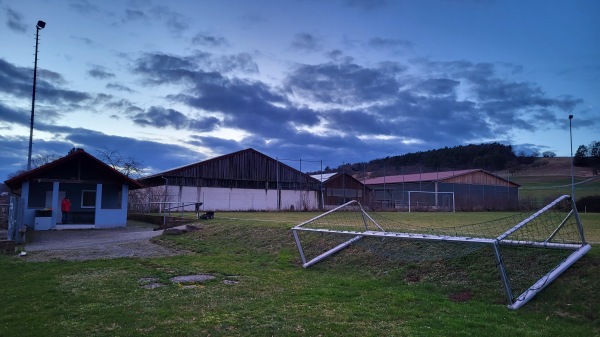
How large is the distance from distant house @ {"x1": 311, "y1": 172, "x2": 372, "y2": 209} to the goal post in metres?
4.68

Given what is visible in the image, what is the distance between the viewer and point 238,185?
42438 millimetres

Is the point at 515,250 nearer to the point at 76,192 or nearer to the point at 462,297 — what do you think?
the point at 462,297

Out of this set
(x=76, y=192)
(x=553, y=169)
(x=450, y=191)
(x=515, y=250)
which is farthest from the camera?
(x=553, y=169)

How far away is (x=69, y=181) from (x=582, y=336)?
2195cm

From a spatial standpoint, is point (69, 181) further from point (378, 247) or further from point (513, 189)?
point (513, 189)

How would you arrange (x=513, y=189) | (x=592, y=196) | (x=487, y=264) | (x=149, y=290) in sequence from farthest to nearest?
(x=513, y=189) < (x=592, y=196) < (x=487, y=264) < (x=149, y=290)

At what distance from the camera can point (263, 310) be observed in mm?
6812

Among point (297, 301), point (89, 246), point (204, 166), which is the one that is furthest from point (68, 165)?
point (297, 301)

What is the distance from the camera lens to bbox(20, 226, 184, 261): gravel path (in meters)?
13.3

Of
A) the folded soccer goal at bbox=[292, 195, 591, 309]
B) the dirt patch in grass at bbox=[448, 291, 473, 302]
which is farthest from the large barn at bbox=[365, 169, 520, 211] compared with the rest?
the dirt patch in grass at bbox=[448, 291, 473, 302]

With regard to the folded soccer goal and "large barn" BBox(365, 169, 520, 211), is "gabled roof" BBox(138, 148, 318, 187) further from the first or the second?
the folded soccer goal

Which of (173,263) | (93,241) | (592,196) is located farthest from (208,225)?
(592,196)

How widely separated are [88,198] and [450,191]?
122 feet

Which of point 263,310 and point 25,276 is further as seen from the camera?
point 25,276
